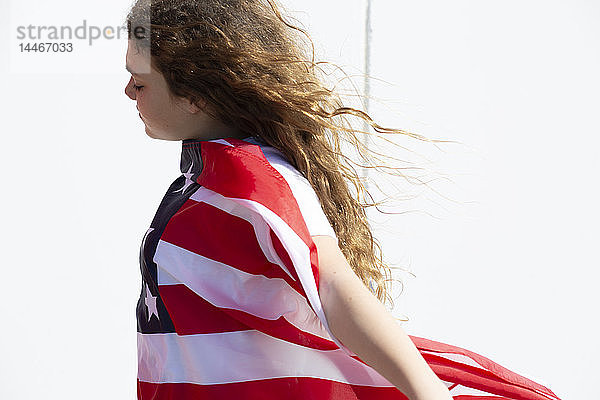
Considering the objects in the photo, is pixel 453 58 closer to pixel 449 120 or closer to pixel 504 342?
pixel 449 120

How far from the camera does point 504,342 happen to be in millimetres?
1928

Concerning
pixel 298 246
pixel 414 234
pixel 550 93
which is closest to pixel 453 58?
pixel 550 93

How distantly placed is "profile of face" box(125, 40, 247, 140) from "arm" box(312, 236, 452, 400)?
0.87 feet

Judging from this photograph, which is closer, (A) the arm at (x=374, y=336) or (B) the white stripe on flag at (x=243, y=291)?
(A) the arm at (x=374, y=336)

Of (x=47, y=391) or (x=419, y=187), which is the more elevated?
(x=419, y=187)

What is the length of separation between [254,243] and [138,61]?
0.29 meters

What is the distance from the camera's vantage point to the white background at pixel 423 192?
169cm

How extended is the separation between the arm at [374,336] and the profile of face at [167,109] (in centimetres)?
26

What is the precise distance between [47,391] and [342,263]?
1.34 metres

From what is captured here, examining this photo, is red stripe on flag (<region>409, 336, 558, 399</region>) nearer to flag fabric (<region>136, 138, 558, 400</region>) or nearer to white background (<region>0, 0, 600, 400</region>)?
flag fabric (<region>136, 138, 558, 400</region>)

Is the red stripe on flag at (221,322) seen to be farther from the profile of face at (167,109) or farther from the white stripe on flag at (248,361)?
the profile of face at (167,109)

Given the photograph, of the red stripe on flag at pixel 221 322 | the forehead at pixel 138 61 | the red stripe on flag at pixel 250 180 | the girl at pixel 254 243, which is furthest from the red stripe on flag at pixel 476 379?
the forehead at pixel 138 61

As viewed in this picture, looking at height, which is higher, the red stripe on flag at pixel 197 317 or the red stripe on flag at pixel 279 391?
the red stripe on flag at pixel 197 317

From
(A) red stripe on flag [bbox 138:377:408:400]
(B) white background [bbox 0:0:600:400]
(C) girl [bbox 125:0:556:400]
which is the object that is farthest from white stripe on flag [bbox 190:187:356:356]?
(B) white background [bbox 0:0:600:400]
